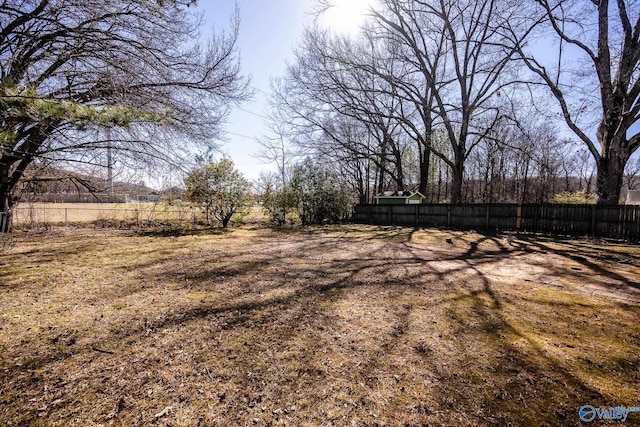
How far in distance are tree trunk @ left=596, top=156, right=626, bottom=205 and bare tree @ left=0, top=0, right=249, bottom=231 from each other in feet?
40.0

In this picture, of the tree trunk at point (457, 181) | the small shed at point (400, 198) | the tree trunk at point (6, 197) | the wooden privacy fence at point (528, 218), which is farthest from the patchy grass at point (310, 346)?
the small shed at point (400, 198)

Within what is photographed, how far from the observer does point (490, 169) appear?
2489 cm

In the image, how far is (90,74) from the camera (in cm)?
400

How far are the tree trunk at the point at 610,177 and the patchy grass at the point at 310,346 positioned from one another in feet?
21.3

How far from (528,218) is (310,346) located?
11.5 m

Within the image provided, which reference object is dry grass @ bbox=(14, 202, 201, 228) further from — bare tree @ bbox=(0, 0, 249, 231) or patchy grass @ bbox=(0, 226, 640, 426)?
patchy grass @ bbox=(0, 226, 640, 426)

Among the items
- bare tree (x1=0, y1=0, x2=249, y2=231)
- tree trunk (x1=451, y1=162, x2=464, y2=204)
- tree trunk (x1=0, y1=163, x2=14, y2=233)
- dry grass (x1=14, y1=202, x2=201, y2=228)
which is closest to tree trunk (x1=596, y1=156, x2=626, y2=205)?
tree trunk (x1=451, y1=162, x2=464, y2=204)

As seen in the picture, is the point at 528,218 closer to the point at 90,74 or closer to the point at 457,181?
the point at 457,181

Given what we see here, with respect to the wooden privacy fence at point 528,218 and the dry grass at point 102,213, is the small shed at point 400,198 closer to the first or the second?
the wooden privacy fence at point 528,218

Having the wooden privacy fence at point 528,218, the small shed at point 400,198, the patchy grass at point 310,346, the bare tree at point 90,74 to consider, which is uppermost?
the bare tree at point 90,74

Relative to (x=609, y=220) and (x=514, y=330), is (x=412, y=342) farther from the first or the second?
(x=609, y=220)

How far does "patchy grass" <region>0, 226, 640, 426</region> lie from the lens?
4.99 feet

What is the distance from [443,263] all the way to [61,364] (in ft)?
17.3

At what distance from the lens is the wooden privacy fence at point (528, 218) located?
8555mm
